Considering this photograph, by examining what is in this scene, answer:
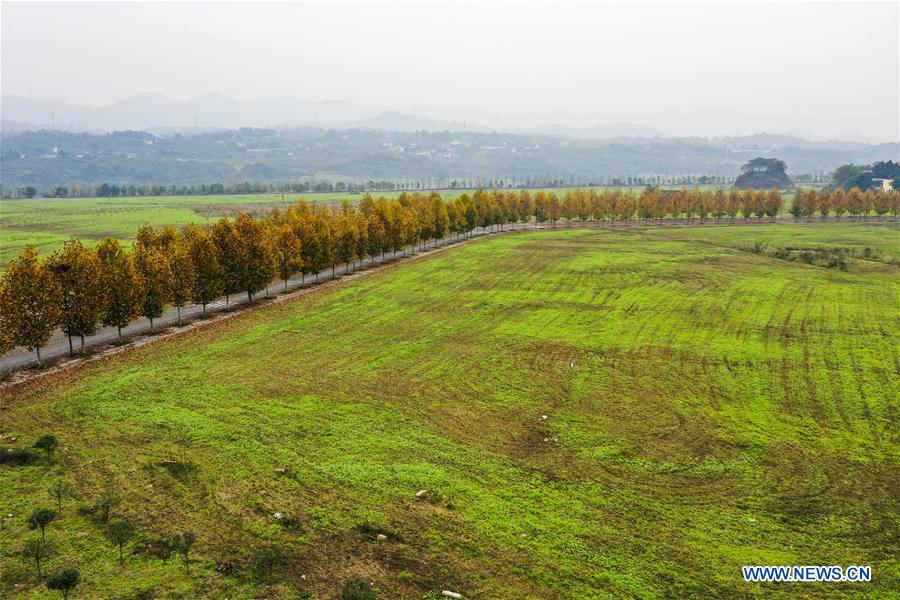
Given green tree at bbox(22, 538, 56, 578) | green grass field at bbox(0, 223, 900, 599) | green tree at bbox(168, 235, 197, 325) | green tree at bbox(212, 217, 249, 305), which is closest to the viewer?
green tree at bbox(22, 538, 56, 578)

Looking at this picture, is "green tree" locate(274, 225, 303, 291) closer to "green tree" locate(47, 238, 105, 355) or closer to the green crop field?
"green tree" locate(47, 238, 105, 355)

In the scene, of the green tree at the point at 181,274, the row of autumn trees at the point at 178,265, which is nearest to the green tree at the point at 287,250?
the row of autumn trees at the point at 178,265

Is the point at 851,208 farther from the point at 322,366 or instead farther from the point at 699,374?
the point at 322,366

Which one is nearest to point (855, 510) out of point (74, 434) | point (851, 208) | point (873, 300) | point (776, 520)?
point (776, 520)

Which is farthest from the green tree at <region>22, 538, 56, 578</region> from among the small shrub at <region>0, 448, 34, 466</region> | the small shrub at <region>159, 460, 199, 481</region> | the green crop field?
the green crop field

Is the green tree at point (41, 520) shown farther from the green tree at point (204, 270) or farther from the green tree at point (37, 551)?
the green tree at point (204, 270)

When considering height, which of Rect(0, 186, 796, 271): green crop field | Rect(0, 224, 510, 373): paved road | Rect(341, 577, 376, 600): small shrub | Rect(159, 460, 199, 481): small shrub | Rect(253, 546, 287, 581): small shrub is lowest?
Rect(253, 546, 287, 581): small shrub

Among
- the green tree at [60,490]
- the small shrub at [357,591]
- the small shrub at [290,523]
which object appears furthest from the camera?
the green tree at [60,490]
